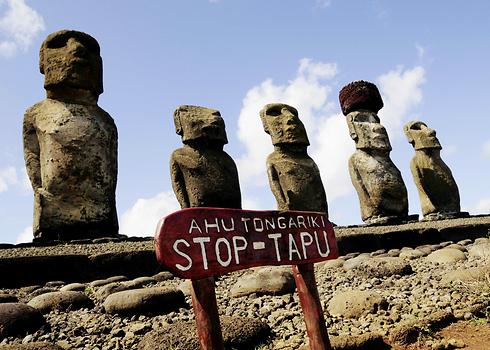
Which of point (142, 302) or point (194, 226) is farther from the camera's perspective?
point (142, 302)

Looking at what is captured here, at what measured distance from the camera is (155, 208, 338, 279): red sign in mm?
1904

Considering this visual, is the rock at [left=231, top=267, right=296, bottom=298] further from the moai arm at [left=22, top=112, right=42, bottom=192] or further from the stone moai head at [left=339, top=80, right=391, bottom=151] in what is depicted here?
the stone moai head at [left=339, top=80, right=391, bottom=151]

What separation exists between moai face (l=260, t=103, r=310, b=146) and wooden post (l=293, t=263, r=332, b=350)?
5.72m

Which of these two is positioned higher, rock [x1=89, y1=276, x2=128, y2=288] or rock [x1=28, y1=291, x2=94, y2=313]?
rock [x1=89, y1=276, x2=128, y2=288]

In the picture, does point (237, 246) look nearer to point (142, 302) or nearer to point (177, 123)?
point (142, 302)

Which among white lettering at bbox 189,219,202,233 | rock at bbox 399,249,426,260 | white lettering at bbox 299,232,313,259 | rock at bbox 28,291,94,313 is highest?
rock at bbox 399,249,426,260

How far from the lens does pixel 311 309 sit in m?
2.44

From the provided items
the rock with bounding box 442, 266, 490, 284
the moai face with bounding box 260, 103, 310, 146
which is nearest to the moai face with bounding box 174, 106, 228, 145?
the moai face with bounding box 260, 103, 310, 146

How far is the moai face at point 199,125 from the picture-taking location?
6.59 meters

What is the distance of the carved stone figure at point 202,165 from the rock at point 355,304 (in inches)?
121

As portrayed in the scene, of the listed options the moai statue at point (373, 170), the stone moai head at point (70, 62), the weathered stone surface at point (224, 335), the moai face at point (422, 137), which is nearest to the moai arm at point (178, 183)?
the stone moai head at point (70, 62)

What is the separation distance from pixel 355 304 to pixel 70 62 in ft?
13.6

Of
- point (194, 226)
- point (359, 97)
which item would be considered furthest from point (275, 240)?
point (359, 97)

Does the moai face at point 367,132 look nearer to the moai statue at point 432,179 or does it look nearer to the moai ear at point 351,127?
the moai ear at point 351,127
